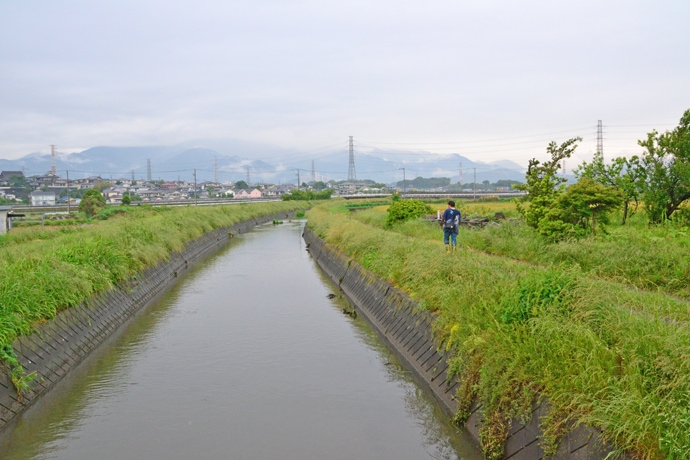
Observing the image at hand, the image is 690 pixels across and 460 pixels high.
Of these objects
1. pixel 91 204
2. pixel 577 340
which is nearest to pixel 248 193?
pixel 91 204

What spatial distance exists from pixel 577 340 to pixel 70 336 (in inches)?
407

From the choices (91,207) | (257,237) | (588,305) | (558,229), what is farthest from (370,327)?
(91,207)

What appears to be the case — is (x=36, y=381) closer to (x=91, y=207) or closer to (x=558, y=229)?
(x=558, y=229)

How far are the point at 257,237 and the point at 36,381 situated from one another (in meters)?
33.9

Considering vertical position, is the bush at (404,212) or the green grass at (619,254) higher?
the bush at (404,212)

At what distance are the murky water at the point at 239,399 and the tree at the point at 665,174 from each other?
1323 centimetres

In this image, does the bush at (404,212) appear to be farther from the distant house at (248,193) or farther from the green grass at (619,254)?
the distant house at (248,193)

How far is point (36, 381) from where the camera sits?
10.6 metres

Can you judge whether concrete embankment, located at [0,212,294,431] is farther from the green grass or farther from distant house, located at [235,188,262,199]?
distant house, located at [235,188,262,199]

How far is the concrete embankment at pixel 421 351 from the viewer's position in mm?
6145

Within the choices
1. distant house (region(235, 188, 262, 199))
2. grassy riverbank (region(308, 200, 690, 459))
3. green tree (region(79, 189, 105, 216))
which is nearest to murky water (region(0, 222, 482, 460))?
grassy riverbank (region(308, 200, 690, 459))

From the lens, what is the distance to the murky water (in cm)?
890

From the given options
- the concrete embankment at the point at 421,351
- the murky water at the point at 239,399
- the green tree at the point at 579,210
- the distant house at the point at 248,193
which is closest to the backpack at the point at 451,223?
the concrete embankment at the point at 421,351

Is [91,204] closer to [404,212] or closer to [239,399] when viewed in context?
[404,212]
